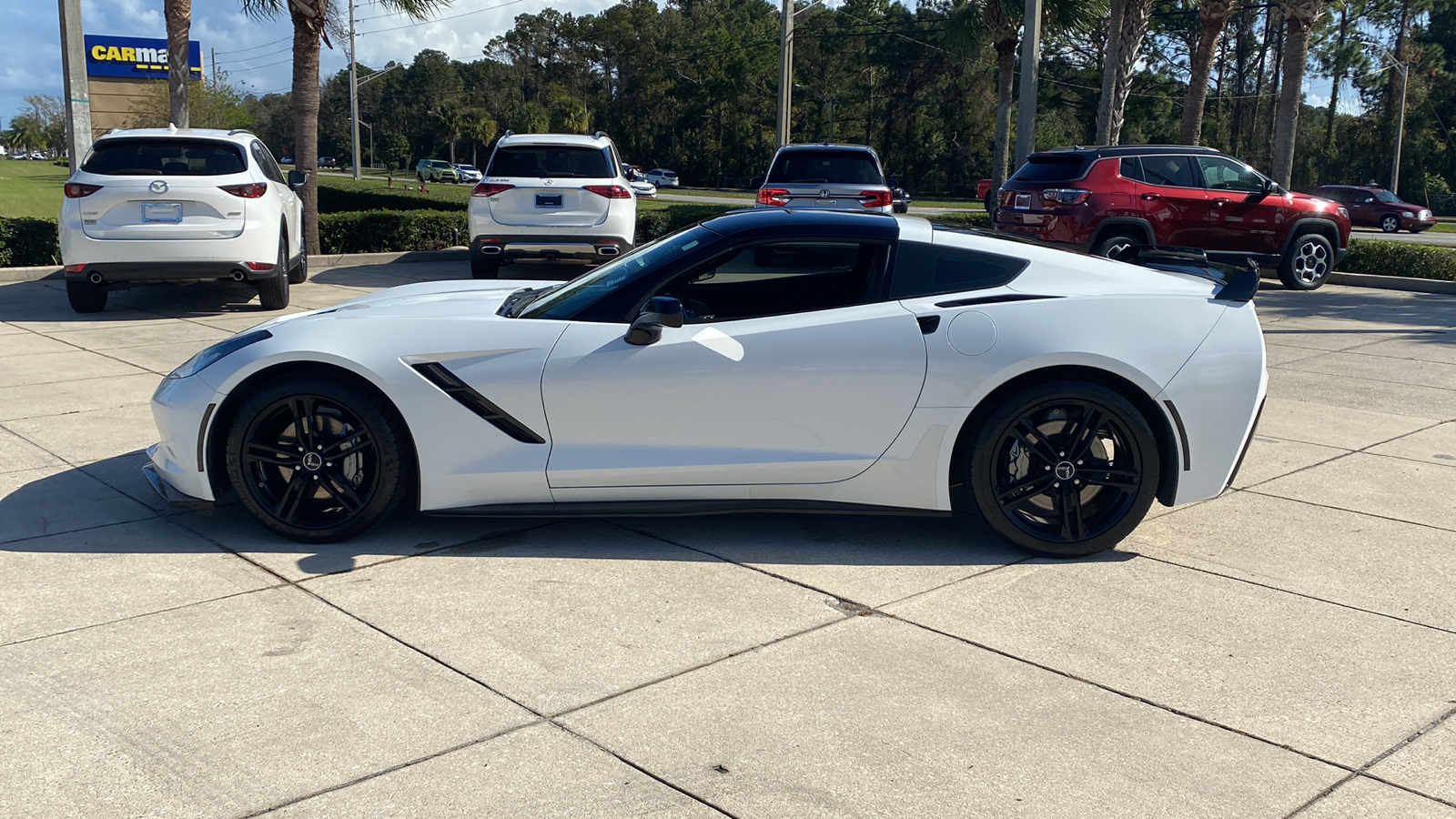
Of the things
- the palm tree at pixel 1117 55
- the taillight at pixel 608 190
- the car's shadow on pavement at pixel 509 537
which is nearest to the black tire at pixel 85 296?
the taillight at pixel 608 190

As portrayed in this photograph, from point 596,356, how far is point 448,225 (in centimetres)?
1403

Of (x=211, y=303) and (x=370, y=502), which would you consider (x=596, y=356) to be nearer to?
(x=370, y=502)

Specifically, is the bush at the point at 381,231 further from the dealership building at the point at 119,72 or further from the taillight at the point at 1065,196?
the dealership building at the point at 119,72

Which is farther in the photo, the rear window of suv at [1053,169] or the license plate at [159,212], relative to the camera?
the rear window of suv at [1053,169]

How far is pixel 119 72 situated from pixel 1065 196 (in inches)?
2363

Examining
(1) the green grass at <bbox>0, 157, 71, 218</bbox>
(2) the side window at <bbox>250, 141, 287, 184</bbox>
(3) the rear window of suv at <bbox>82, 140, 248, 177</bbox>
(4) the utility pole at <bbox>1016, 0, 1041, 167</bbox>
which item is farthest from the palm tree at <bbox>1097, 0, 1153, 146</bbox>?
(1) the green grass at <bbox>0, 157, 71, 218</bbox>

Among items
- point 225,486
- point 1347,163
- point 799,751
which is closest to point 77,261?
point 225,486

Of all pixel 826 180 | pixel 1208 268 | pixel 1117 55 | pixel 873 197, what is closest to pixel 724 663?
pixel 1208 268

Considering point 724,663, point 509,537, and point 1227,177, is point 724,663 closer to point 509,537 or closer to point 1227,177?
point 509,537

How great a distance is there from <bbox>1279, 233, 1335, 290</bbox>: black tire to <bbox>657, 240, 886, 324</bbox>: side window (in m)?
11.8

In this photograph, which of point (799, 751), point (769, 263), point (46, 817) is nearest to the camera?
point (46, 817)

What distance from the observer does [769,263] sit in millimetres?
5004

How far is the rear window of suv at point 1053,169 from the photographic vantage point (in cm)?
1424

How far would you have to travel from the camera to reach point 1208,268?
542cm
